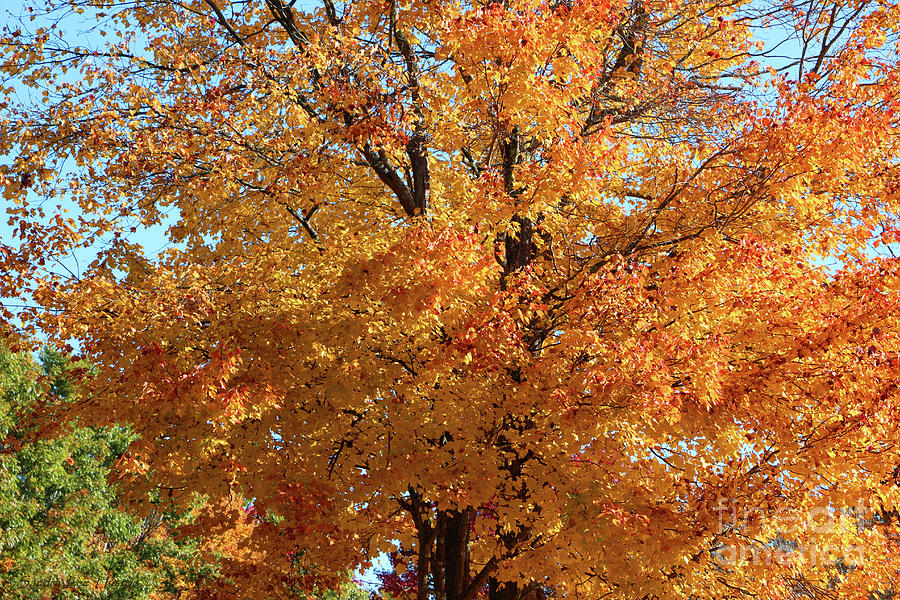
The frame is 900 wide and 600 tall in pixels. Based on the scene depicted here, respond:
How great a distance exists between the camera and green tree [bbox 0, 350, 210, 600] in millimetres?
17562

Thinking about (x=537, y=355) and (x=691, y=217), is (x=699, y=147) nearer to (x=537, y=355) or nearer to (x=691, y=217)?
(x=691, y=217)

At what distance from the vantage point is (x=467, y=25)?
680cm

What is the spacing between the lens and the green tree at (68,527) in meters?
17.6

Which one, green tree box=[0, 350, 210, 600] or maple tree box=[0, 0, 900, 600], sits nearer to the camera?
maple tree box=[0, 0, 900, 600]

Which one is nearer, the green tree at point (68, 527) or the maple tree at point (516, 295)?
the maple tree at point (516, 295)

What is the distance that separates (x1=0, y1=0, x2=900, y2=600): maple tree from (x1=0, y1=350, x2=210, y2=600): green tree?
348 inches

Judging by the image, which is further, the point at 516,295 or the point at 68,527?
the point at 68,527

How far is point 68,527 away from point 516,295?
18.3 meters

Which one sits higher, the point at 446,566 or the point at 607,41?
the point at 607,41

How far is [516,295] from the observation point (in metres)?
7.17

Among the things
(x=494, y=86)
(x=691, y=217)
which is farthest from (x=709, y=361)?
(x=494, y=86)

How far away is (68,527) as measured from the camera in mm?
19625

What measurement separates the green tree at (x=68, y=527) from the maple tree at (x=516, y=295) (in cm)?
885

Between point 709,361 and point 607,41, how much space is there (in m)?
5.54
